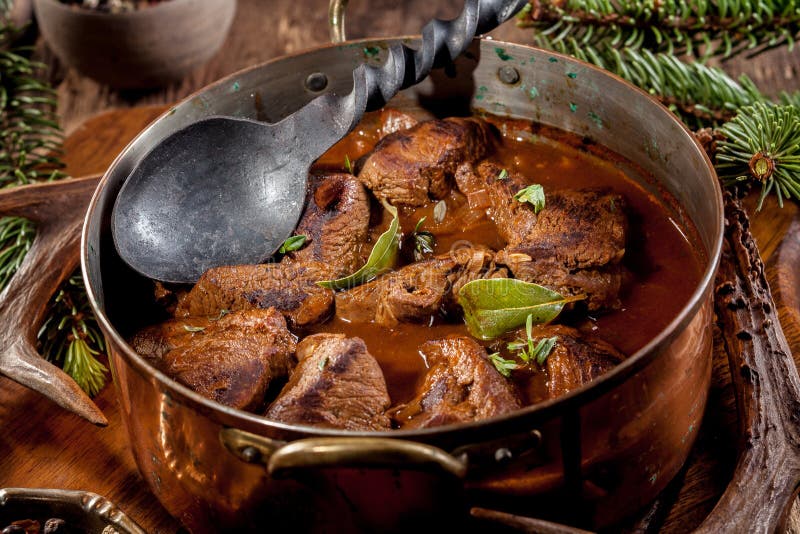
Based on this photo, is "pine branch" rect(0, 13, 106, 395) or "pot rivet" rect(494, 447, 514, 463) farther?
"pine branch" rect(0, 13, 106, 395)

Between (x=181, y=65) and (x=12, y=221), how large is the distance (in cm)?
178

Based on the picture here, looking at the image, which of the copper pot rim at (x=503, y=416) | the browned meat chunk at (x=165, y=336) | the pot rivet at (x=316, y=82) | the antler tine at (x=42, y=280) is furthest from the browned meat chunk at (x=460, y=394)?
the pot rivet at (x=316, y=82)

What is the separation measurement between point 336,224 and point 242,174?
30cm

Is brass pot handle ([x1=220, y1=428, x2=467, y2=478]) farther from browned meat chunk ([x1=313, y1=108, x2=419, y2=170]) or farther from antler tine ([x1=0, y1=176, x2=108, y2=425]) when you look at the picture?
browned meat chunk ([x1=313, y1=108, x2=419, y2=170])

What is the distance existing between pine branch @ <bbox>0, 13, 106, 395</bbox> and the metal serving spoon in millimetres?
330

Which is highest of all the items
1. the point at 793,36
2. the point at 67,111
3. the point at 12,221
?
the point at 12,221

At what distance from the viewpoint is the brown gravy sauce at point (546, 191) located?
78.5 inches

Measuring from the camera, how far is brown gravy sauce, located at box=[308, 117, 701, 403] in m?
1.99

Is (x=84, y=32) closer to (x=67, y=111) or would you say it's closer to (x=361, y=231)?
(x=67, y=111)

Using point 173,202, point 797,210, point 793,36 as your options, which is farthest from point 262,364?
point 793,36

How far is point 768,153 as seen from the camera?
2.30 meters

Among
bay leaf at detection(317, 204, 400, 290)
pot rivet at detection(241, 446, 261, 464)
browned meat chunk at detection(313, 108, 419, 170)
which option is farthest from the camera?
browned meat chunk at detection(313, 108, 419, 170)

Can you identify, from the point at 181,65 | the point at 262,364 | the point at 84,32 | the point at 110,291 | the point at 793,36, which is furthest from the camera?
the point at 181,65

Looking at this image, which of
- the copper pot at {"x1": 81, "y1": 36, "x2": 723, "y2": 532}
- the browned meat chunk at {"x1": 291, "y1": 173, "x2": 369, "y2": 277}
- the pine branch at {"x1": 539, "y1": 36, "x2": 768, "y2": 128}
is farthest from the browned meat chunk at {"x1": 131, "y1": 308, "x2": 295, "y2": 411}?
the pine branch at {"x1": 539, "y1": 36, "x2": 768, "y2": 128}
